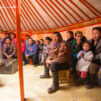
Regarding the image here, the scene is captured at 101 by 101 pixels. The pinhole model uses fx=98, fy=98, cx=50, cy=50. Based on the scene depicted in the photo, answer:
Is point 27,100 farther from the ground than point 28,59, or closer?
closer

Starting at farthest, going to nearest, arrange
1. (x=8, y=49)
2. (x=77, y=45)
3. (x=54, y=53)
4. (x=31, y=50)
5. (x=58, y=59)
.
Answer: (x=31, y=50)
(x=8, y=49)
(x=77, y=45)
(x=54, y=53)
(x=58, y=59)

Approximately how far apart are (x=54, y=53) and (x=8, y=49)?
1.54 m

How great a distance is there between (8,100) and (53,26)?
2508mm

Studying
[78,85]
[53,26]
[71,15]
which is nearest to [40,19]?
[53,26]

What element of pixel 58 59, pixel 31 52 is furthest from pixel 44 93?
pixel 31 52

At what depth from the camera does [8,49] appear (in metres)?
2.59

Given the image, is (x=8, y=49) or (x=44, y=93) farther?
(x=8, y=49)

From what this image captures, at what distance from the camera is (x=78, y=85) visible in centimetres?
159

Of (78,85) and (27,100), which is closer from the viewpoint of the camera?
(27,100)

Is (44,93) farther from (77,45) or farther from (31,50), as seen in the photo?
(31,50)

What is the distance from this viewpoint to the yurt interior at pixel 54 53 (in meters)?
1.32

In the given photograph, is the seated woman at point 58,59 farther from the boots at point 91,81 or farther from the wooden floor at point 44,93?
the boots at point 91,81

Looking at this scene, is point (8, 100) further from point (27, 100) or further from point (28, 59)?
point (28, 59)

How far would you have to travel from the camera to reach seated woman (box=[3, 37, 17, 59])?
2561 millimetres
